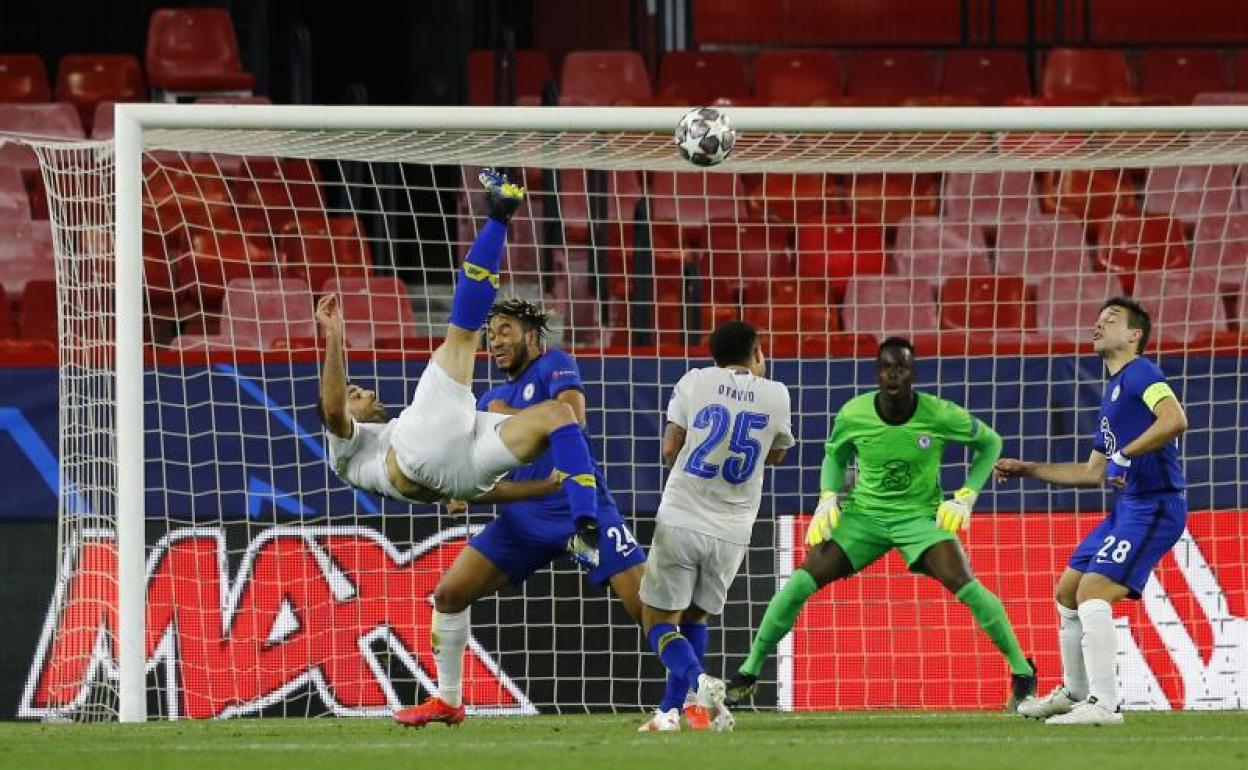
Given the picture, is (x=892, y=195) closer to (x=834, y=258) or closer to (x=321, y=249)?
(x=834, y=258)

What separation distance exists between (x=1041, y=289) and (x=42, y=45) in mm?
8406

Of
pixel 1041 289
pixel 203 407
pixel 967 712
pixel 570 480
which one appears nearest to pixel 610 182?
pixel 1041 289

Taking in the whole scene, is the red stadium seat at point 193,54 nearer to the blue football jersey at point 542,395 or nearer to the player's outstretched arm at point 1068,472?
the blue football jersey at point 542,395

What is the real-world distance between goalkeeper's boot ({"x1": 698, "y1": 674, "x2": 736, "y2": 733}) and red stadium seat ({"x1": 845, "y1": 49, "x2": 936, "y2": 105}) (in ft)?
25.0

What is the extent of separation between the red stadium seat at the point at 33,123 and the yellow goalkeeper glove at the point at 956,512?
686cm

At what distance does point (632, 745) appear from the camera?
7.95 metres

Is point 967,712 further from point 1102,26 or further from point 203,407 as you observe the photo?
point 1102,26

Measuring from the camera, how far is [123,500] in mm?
9633

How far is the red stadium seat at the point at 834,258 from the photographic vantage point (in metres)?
12.9

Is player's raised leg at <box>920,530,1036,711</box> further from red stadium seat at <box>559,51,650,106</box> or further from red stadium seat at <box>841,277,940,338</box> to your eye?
red stadium seat at <box>559,51,650,106</box>

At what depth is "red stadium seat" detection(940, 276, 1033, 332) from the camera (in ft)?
42.0

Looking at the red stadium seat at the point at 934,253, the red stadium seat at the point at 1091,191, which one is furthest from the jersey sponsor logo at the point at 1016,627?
the red stadium seat at the point at 1091,191

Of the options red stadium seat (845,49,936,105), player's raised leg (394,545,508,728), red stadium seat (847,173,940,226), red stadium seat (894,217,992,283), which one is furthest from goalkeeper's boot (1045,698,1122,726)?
red stadium seat (845,49,936,105)

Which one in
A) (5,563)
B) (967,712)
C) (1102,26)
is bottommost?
(967,712)
